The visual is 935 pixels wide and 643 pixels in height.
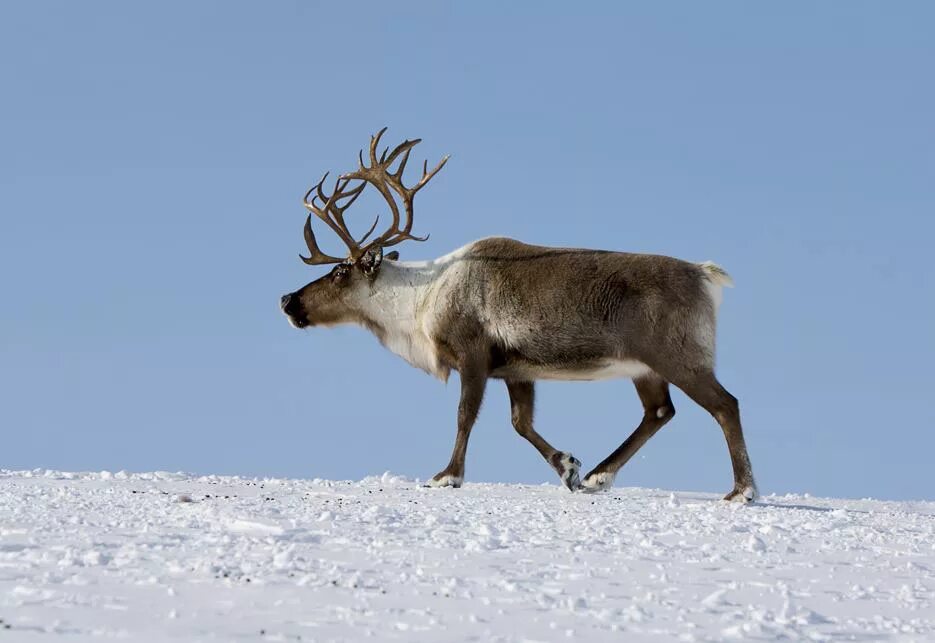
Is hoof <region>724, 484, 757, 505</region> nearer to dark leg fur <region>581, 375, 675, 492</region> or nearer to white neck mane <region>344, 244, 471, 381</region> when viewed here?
dark leg fur <region>581, 375, 675, 492</region>

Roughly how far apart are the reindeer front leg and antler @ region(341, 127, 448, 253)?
204cm

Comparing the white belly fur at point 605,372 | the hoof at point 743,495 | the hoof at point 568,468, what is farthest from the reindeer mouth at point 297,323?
the hoof at point 743,495

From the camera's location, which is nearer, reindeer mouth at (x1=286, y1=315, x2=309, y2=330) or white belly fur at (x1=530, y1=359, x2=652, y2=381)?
white belly fur at (x1=530, y1=359, x2=652, y2=381)

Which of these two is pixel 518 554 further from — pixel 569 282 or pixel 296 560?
pixel 569 282

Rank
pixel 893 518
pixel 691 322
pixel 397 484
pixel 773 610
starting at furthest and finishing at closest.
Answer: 1. pixel 397 484
2. pixel 691 322
3. pixel 893 518
4. pixel 773 610

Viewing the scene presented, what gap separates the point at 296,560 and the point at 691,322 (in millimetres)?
5908

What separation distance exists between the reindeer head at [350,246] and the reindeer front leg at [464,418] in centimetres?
196

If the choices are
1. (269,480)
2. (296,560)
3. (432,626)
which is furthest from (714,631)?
(269,480)

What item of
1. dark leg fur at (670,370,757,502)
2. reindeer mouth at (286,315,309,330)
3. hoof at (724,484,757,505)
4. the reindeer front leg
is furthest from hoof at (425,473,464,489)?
reindeer mouth at (286,315,309,330)

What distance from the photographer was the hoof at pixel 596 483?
37.1ft

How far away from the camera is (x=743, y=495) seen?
1032 centimetres

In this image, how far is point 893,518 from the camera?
389 inches

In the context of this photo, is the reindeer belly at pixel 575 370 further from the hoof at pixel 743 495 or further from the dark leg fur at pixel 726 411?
the hoof at pixel 743 495

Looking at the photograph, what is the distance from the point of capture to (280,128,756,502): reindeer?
418 inches
